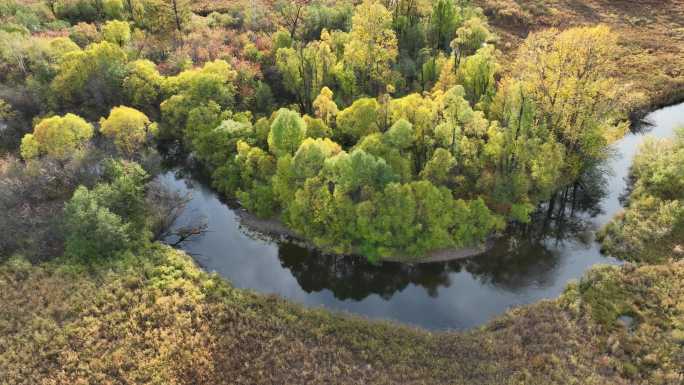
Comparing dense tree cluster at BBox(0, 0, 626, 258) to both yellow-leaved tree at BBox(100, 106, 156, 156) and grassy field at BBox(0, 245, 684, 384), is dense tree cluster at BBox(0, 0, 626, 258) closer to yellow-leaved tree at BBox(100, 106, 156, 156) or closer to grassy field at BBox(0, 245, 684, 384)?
yellow-leaved tree at BBox(100, 106, 156, 156)

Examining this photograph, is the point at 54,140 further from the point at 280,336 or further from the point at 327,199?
the point at 280,336

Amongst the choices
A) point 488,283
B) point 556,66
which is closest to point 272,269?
point 488,283


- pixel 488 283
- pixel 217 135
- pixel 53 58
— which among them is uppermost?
pixel 53 58

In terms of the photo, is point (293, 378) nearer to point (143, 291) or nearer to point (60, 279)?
point (143, 291)

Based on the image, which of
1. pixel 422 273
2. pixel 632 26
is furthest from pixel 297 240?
pixel 632 26

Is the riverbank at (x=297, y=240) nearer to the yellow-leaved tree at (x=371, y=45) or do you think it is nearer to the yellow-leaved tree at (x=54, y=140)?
the yellow-leaved tree at (x=54, y=140)
